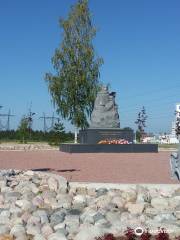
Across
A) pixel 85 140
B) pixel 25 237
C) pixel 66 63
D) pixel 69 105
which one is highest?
pixel 66 63

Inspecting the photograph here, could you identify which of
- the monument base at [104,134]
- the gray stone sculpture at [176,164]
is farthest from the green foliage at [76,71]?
the gray stone sculpture at [176,164]

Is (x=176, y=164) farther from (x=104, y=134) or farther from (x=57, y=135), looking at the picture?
(x=57, y=135)

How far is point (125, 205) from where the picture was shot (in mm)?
8867

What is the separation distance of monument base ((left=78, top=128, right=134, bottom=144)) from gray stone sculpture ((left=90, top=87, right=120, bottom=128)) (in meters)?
1.00

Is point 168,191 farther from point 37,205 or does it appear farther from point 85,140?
point 85,140

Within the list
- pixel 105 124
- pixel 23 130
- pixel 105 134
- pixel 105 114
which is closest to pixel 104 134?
pixel 105 134

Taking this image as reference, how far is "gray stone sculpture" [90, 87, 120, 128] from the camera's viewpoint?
3150 centimetres

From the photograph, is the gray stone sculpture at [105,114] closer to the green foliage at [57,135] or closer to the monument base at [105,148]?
the monument base at [105,148]

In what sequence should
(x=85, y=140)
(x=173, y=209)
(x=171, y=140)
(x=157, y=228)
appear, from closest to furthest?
(x=157, y=228)
(x=173, y=209)
(x=85, y=140)
(x=171, y=140)

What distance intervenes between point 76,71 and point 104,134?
12090 millimetres

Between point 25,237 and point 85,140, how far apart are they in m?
23.5

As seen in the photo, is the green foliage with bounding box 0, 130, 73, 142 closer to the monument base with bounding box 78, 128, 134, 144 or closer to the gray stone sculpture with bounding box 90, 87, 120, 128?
the gray stone sculpture with bounding box 90, 87, 120, 128

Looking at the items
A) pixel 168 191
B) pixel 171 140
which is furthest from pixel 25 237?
pixel 171 140

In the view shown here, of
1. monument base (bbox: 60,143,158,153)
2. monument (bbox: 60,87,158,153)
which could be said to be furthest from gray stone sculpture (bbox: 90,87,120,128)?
monument base (bbox: 60,143,158,153)
